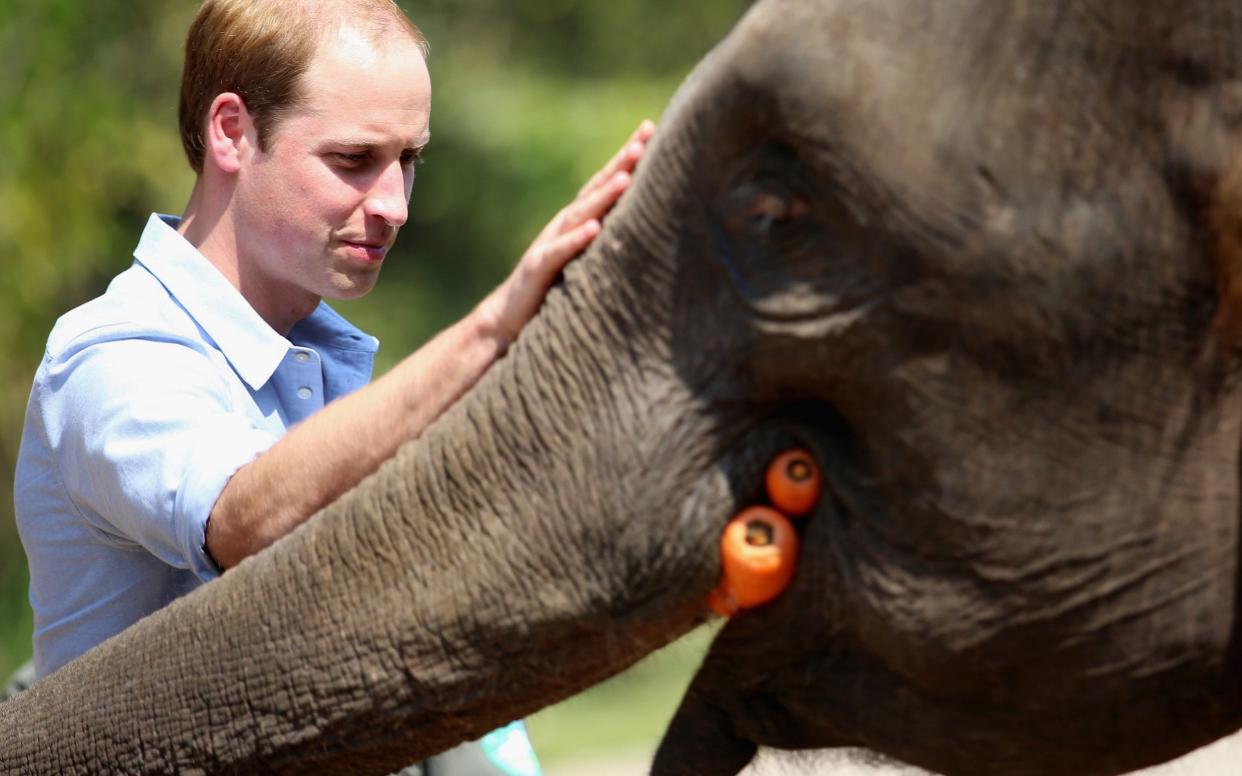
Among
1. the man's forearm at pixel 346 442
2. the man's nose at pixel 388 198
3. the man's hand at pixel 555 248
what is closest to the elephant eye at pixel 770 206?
the man's hand at pixel 555 248

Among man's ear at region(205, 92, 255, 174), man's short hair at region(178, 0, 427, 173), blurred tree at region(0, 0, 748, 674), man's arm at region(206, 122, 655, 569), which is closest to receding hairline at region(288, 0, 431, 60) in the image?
man's short hair at region(178, 0, 427, 173)

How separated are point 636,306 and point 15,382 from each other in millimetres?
6740

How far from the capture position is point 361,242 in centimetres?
268

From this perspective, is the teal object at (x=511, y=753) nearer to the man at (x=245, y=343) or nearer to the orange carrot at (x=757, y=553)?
the man at (x=245, y=343)

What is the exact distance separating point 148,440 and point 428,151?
9.67m

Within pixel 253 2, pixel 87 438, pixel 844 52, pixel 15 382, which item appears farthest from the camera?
pixel 15 382

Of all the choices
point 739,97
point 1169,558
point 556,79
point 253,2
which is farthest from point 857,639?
point 556,79

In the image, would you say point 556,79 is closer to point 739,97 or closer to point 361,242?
point 361,242

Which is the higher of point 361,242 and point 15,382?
point 15,382

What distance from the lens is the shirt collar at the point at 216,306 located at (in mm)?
2598

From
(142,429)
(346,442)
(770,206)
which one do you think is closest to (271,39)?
(142,429)

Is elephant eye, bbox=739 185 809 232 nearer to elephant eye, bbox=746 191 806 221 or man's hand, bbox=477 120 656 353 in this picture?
elephant eye, bbox=746 191 806 221

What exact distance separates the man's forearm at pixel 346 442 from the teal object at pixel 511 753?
100 cm

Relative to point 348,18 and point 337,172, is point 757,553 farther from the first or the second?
point 348,18
